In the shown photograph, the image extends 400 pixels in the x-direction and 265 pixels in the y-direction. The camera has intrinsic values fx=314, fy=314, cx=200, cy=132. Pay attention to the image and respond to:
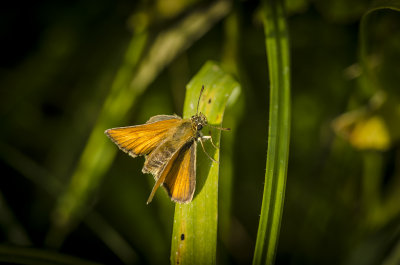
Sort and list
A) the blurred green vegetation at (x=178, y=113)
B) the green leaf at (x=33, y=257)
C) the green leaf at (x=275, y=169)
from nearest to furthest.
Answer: the green leaf at (x=275, y=169)
the green leaf at (x=33, y=257)
the blurred green vegetation at (x=178, y=113)

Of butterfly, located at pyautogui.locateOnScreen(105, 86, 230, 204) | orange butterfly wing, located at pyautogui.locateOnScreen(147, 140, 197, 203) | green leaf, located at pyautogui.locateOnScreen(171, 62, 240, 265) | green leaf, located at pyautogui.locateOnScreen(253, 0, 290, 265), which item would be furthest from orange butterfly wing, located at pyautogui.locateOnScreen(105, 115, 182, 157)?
green leaf, located at pyautogui.locateOnScreen(253, 0, 290, 265)

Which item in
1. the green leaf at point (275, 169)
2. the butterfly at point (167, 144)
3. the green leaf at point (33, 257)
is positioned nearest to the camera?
the green leaf at point (275, 169)

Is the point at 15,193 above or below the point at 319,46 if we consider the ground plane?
below

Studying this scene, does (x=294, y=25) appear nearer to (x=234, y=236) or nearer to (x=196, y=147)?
(x=196, y=147)

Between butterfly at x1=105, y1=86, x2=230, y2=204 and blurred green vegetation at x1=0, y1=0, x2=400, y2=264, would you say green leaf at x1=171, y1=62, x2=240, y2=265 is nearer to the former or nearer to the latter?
butterfly at x1=105, y1=86, x2=230, y2=204

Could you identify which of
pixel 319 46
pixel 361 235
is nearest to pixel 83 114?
pixel 319 46

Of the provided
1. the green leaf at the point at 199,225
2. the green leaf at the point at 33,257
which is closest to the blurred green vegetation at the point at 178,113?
the green leaf at the point at 33,257

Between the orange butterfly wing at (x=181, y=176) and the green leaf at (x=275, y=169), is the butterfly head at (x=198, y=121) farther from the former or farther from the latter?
the green leaf at (x=275, y=169)

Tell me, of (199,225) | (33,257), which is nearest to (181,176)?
(199,225)
